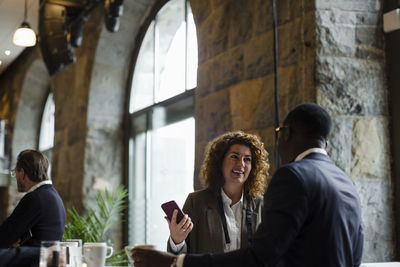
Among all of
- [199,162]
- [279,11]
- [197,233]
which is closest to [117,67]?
[199,162]

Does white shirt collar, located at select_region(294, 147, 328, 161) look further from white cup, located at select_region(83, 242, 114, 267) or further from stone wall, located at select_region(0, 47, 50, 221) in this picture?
stone wall, located at select_region(0, 47, 50, 221)

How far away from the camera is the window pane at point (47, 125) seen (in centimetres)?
975

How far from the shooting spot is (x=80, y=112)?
6.86 metres

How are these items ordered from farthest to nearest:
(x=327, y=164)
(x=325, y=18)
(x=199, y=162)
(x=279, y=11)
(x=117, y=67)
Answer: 1. (x=117, y=67)
2. (x=199, y=162)
3. (x=279, y=11)
4. (x=325, y=18)
5. (x=327, y=164)

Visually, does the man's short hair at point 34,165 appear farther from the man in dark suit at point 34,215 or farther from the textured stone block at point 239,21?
the textured stone block at point 239,21

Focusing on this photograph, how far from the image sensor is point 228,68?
3830mm

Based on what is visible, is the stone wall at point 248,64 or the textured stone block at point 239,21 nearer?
the stone wall at point 248,64

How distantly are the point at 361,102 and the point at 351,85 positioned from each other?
0.11 meters

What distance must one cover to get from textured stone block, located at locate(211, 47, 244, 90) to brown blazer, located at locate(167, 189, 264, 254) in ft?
4.41

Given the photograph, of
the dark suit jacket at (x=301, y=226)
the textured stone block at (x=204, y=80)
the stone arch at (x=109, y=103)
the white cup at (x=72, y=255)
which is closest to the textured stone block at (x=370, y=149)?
the textured stone block at (x=204, y=80)

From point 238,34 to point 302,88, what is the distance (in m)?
0.87

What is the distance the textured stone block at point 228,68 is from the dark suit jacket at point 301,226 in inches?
83.8

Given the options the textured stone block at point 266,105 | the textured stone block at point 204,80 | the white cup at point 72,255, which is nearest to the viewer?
the white cup at point 72,255

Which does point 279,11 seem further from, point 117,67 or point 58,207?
point 117,67
